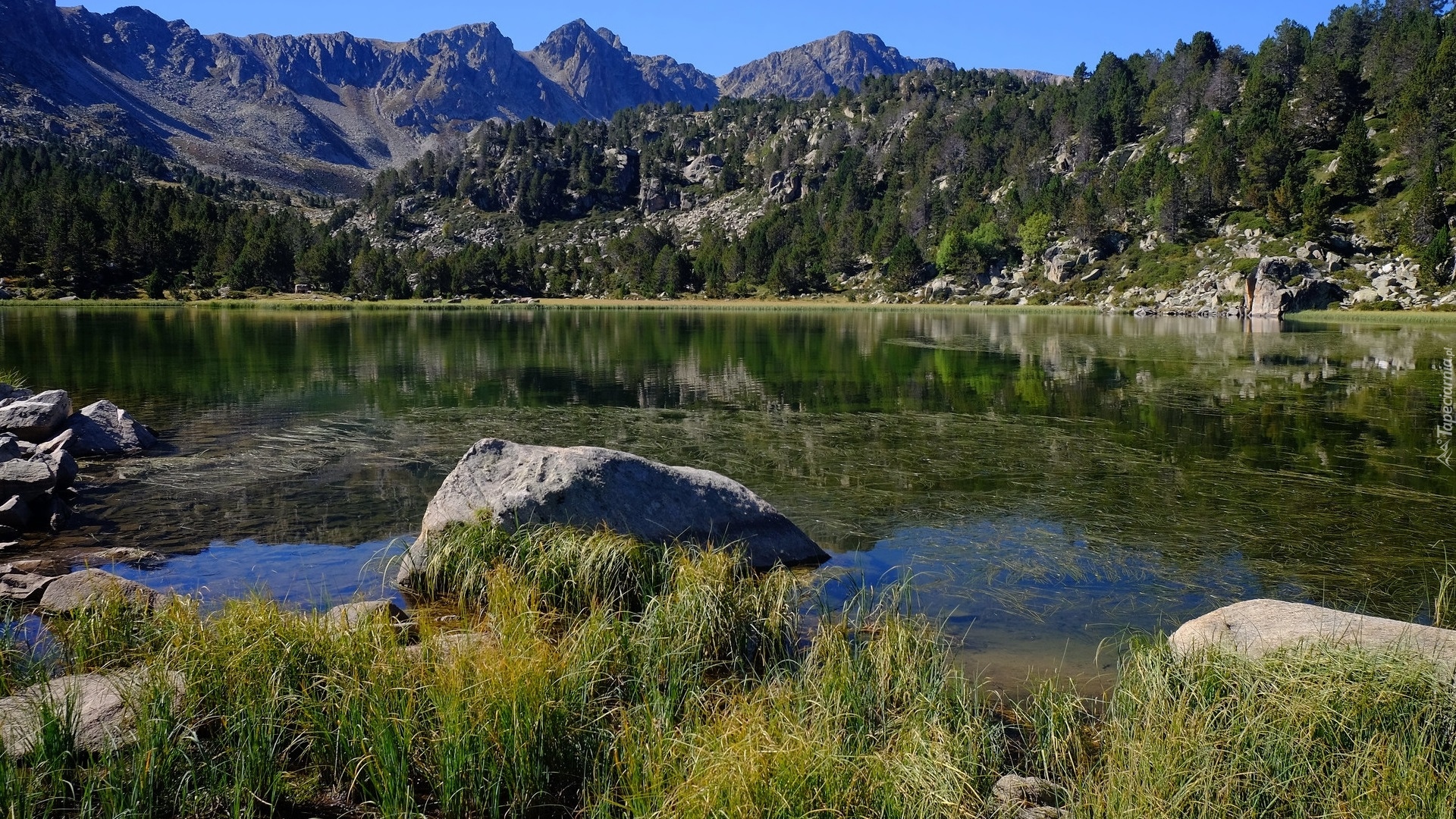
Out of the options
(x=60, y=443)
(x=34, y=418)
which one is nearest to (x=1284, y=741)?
(x=60, y=443)

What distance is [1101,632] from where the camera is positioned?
31.8 feet

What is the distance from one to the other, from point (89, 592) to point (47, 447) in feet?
36.2

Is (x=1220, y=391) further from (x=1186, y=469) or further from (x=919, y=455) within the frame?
(x=919, y=455)

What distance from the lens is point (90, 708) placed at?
587 cm

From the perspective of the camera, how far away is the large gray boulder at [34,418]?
61.3 ft

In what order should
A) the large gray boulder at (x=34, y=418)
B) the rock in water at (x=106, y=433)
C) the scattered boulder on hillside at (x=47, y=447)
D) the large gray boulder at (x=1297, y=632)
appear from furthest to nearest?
the rock in water at (x=106, y=433) → the large gray boulder at (x=34, y=418) → the scattered boulder on hillside at (x=47, y=447) → the large gray boulder at (x=1297, y=632)

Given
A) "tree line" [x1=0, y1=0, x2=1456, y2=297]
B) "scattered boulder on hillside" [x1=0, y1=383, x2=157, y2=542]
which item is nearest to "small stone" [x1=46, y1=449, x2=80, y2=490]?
"scattered boulder on hillside" [x1=0, y1=383, x2=157, y2=542]

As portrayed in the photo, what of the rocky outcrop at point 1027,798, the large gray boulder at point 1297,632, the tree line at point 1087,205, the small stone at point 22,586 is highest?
the tree line at point 1087,205

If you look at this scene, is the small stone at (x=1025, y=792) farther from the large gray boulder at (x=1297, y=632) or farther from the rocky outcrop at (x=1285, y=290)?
the rocky outcrop at (x=1285, y=290)

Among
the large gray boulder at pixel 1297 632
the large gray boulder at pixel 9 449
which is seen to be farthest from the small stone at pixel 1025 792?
the large gray boulder at pixel 9 449

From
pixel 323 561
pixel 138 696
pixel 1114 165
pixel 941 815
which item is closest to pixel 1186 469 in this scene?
pixel 941 815

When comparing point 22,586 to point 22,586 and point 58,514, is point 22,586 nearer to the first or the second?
point 22,586

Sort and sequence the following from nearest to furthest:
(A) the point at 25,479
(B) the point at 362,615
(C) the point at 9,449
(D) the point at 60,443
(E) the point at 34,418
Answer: (B) the point at 362,615 → (A) the point at 25,479 → (C) the point at 9,449 → (D) the point at 60,443 → (E) the point at 34,418

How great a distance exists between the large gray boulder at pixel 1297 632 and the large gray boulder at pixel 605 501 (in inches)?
210
